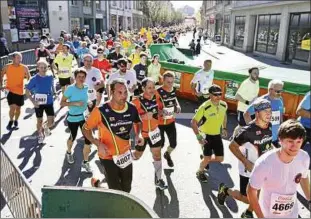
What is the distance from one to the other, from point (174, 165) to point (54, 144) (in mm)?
2915

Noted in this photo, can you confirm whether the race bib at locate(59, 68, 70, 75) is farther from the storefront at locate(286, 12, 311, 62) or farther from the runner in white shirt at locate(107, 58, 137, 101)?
the storefront at locate(286, 12, 311, 62)

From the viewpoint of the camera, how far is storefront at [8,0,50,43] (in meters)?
29.8

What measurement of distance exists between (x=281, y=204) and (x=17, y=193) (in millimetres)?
3335

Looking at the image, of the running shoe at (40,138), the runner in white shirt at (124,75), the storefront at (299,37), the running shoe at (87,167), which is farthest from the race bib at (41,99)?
the storefront at (299,37)

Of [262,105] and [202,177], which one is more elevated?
[262,105]

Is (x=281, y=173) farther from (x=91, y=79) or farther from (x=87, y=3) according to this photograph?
(x=87, y=3)

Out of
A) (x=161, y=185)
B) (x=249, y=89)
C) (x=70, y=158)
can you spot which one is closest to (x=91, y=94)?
(x=70, y=158)

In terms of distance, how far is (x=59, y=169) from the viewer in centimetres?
650

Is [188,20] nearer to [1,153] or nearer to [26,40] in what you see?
[26,40]

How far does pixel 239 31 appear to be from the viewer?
1399 inches

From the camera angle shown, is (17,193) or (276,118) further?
(276,118)

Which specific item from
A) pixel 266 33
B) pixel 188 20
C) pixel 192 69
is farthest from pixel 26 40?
pixel 188 20

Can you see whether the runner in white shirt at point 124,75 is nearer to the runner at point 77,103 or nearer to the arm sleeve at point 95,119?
the runner at point 77,103

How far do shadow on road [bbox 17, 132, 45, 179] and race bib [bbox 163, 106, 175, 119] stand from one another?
271cm
